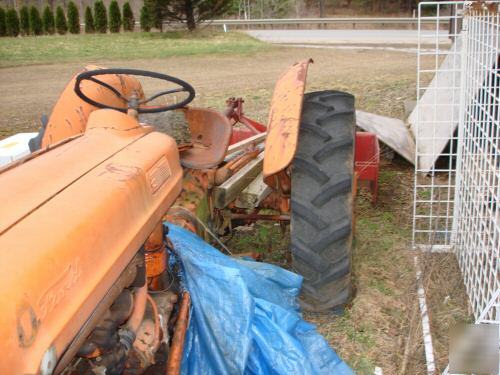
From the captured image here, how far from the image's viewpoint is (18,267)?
1237 millimetres

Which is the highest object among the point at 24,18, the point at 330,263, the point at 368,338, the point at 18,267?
the point at 24,18

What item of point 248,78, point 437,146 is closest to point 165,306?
point 437,146

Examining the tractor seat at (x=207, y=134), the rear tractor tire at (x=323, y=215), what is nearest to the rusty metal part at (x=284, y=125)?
the rear tractor tire at (x=323, y=215)

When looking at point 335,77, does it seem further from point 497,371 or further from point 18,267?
point 18,267

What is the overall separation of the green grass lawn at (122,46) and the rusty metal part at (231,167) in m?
12.9

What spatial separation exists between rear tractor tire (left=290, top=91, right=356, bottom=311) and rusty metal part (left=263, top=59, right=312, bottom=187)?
0.55 ft

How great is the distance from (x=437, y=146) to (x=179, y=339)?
3527 mm

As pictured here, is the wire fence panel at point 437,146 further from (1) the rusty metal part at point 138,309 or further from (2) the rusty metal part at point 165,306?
(1) the rusty metal part at point 138,309

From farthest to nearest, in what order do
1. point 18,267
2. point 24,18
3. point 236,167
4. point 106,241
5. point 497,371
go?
point 24,18, point 236,167, point 497,371, point 106,241, point 18,267

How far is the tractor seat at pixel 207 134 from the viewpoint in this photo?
3041 millimetres

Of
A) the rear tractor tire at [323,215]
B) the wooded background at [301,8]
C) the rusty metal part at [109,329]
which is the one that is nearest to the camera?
the rusty metal part at [109,329]

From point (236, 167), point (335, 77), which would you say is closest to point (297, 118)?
point (236, 167)

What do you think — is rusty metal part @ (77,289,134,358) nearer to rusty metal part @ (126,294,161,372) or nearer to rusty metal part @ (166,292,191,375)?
rusty metal part @ (126,294,161,372)

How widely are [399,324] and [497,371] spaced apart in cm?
75
